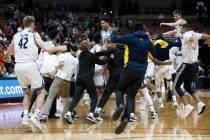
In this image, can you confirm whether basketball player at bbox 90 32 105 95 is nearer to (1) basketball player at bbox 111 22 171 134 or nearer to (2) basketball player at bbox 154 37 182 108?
(2) basketball player at bbox 154 37 182 108

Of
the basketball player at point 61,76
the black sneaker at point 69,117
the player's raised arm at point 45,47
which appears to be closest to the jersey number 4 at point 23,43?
the player's raised arm at point 45,47

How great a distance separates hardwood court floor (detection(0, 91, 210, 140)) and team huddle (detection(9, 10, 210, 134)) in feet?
0.87

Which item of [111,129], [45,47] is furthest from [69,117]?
[45,47]

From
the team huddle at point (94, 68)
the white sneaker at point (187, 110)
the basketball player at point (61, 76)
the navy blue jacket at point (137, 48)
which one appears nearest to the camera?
the navy blue jacket at point (137, 48)

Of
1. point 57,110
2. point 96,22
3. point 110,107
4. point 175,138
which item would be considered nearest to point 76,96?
point 57,110

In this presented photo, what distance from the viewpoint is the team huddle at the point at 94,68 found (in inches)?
336

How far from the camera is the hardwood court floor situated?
8.79m

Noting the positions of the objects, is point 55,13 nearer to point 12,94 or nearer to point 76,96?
point 12,94

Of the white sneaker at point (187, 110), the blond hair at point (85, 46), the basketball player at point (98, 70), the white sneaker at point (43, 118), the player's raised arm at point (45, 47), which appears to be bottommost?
the white sneaker at point (187, 110)

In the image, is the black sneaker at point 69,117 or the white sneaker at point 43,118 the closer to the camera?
the black sneaker at point 69,117

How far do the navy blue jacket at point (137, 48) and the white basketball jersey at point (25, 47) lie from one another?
6.19ft

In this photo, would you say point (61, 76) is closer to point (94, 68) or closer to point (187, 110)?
point (94, 68)

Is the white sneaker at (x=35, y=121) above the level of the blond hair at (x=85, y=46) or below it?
below

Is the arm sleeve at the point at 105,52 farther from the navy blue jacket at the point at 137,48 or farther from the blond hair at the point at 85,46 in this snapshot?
the navy blue jacket at the point at 137,48
